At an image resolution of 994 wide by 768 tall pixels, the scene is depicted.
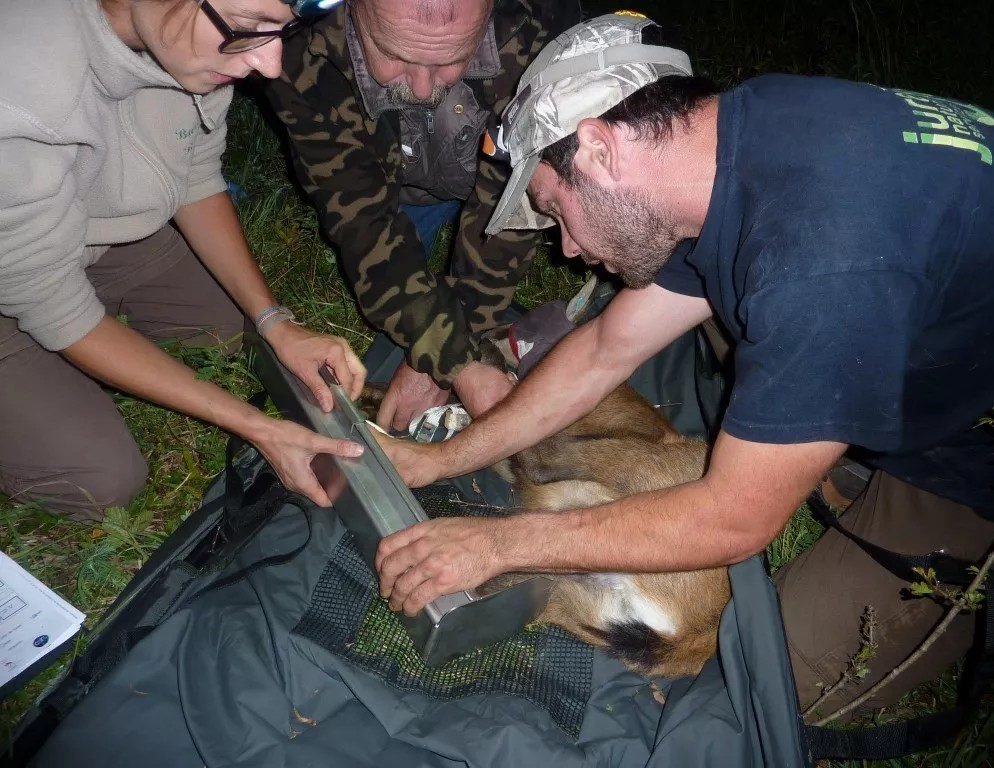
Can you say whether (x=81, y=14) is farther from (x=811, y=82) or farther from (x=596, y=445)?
(x=596, y=445)

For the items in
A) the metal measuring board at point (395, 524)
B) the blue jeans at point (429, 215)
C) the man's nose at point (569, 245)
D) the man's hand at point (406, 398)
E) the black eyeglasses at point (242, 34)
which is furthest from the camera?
the blue jeans at point (429, 215)

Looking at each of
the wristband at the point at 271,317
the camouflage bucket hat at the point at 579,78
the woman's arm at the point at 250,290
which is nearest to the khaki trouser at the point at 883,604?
the camouflage bucket hat at the point at 579,78

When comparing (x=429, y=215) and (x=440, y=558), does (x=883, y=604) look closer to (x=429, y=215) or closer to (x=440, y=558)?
(x=440, y=558)

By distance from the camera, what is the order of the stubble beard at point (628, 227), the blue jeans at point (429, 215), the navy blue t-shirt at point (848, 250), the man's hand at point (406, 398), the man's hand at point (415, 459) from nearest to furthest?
the navy blue t-shirt at point (848, 250) → the stubble beard at point (628, 227) → the man's hand at point (415, 459) → the man's hand at point (406, 398) → the blue jeans at point (429, 215)

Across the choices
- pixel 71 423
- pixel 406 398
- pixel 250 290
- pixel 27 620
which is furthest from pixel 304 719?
pixel 250 290

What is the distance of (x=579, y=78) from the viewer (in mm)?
2150

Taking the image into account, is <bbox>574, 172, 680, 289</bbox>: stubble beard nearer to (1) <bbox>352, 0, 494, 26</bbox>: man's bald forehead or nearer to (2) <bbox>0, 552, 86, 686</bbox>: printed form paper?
(1) <bbox>352, 0, 494, 26</bbox>: man's bald forehead

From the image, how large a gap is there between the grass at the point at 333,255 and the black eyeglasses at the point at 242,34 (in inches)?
72.5

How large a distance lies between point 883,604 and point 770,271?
1675 millimetres

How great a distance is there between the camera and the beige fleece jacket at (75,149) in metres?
2.02

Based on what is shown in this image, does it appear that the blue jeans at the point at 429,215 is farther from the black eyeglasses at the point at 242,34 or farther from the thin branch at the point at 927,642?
the thin branch at the point at 927,642

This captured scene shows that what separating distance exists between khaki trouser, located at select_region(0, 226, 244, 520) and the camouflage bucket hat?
2010 millimetres

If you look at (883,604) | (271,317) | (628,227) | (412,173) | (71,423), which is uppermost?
(628,227)

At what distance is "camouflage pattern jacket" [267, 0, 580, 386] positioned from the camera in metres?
3.09
